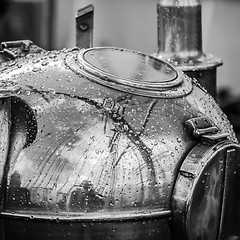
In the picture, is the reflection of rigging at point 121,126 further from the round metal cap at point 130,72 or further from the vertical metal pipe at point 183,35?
the vertical metal pipe at point 183,35

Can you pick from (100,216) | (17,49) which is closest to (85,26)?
(17,49)

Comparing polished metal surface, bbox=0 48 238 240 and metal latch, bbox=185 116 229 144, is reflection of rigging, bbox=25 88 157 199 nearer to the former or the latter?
polished metal surface, bbox=0 48 238 240

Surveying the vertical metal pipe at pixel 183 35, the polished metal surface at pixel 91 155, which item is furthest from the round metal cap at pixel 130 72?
the vertical metal pipe at pixel 183 35

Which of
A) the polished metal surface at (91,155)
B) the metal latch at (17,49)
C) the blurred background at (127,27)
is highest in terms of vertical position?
the metal latch at (17,49)

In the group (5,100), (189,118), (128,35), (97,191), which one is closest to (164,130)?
(189,118)

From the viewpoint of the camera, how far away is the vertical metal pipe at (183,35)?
3207 millimetres

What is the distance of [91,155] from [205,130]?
0.39m

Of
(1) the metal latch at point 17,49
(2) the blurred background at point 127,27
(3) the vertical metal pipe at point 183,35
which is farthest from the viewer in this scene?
(2) the blurred background at point 127,27

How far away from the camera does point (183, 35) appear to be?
325cm

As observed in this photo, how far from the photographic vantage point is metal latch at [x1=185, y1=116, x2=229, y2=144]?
2.38m

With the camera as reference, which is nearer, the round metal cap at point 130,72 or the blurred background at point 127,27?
the round metal cap at point 130,72

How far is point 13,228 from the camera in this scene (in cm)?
233

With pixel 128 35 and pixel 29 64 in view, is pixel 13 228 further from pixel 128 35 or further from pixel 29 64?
pixel 128 35

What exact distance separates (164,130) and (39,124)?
0.40m
